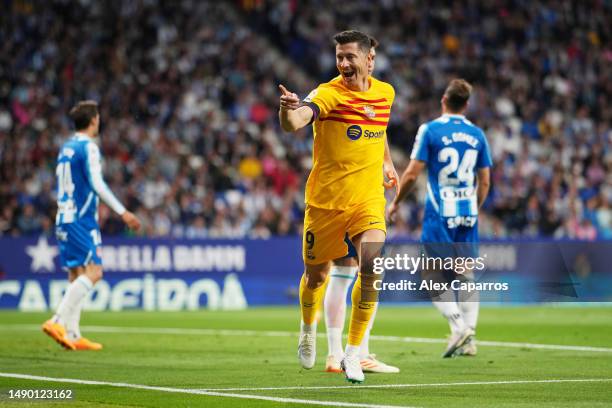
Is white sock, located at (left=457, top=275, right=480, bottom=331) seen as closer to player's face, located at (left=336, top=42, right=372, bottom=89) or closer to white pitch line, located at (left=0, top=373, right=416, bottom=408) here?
player's face, located at (left=336, top=42, right=372, bottom=89)

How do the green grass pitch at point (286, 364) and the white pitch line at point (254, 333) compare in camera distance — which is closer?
the green grass pitch at point (286, 364)

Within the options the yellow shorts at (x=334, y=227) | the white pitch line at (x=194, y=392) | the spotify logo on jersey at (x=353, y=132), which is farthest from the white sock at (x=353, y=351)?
the spotify logo on jersey at (x=353, y=132)

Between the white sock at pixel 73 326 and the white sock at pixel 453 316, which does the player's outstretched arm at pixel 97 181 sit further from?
the white sock at pixel 453 316

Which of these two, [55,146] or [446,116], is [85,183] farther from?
[55,146]

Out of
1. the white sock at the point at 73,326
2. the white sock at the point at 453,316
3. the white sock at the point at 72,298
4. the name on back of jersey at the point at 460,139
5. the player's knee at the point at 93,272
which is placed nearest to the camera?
the white sock at the point at 453,316

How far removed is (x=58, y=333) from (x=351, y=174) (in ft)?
16.4

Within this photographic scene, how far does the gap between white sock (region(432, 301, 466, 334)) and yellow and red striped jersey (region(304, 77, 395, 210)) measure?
272 cm

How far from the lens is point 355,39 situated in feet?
32.4

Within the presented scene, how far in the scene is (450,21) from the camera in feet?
115

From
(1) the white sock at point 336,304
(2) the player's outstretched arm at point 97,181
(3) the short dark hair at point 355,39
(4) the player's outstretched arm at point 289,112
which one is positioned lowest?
(1) the white sock at point 336,304

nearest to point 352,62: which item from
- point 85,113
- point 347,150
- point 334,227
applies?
point 347,150

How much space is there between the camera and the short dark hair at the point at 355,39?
9875 millimetres

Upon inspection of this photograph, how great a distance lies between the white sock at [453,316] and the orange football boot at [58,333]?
14.2 ft

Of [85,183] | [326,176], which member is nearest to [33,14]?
[85,183]
